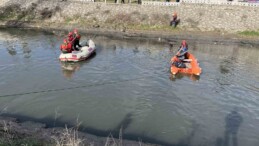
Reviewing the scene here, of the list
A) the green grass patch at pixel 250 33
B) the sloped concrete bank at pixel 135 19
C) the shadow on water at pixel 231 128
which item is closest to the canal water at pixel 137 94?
the shadow on water at pixel 231 128

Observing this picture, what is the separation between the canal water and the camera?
13.7m

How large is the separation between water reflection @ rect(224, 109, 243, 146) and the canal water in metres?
0.04

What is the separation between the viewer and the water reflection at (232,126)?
42.5ft

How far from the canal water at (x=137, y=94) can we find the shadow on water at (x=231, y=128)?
4cm

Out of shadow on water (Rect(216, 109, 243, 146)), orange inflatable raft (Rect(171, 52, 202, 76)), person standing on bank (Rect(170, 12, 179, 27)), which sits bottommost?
shadow on water (Rect(216, 109, 243, 146))

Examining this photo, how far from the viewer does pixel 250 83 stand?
20.1 m

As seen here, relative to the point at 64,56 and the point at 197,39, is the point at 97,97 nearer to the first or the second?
the point at 64,56

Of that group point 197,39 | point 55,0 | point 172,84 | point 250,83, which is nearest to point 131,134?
point 172,84

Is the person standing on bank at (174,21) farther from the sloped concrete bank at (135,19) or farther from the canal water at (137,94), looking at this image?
the canal water at (137,94)

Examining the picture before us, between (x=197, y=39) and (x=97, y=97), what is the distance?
1924 centimetres

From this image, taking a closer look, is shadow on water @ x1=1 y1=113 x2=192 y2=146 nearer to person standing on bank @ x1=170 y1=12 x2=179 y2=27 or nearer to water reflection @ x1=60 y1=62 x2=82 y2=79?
water reflection @ x1=60 y1=62 x2=82 y2=79

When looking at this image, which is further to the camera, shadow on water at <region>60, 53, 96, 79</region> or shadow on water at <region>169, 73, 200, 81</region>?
shadow on water at <region>60, 53, 96, 79</region>

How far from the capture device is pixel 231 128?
45.7 feet

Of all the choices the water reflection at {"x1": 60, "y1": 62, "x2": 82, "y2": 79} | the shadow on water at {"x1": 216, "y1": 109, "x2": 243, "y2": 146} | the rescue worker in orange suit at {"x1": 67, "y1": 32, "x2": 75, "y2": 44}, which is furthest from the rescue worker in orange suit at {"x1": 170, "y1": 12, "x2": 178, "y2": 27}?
the shadow on water at {"x1": 216, "y1": 109, "x2": 243, "y2": 146}
